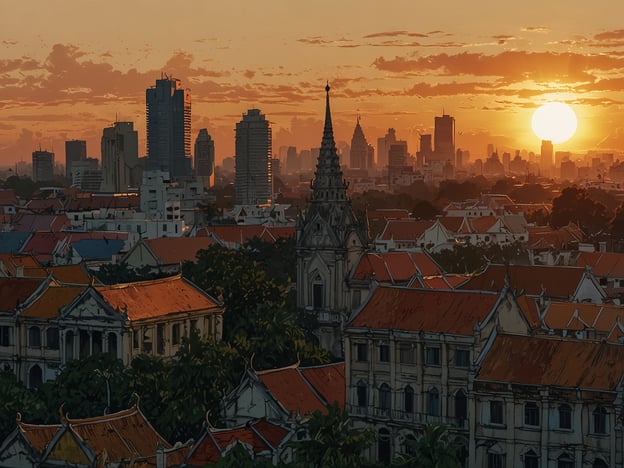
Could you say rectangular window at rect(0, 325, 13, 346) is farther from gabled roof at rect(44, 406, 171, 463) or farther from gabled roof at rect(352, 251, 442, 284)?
gabled roof at rect(352, 251, 442, 284)

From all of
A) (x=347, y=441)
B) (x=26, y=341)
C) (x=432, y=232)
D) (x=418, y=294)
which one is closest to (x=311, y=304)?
(x=26, y=341)

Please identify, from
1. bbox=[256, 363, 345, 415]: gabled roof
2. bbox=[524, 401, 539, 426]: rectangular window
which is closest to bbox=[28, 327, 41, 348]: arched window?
bbox=[256, 363, 345, 415]: gabled roof

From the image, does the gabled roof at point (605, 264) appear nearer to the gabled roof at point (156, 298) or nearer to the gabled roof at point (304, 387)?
the gabled roof at point (156, 298)

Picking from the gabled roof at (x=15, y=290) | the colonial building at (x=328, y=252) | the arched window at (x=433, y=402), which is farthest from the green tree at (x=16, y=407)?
the colonial building at (x=328, y=252)

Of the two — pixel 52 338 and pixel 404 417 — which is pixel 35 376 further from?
pixel 404 417

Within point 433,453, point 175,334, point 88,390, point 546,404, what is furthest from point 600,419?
point 175,334
